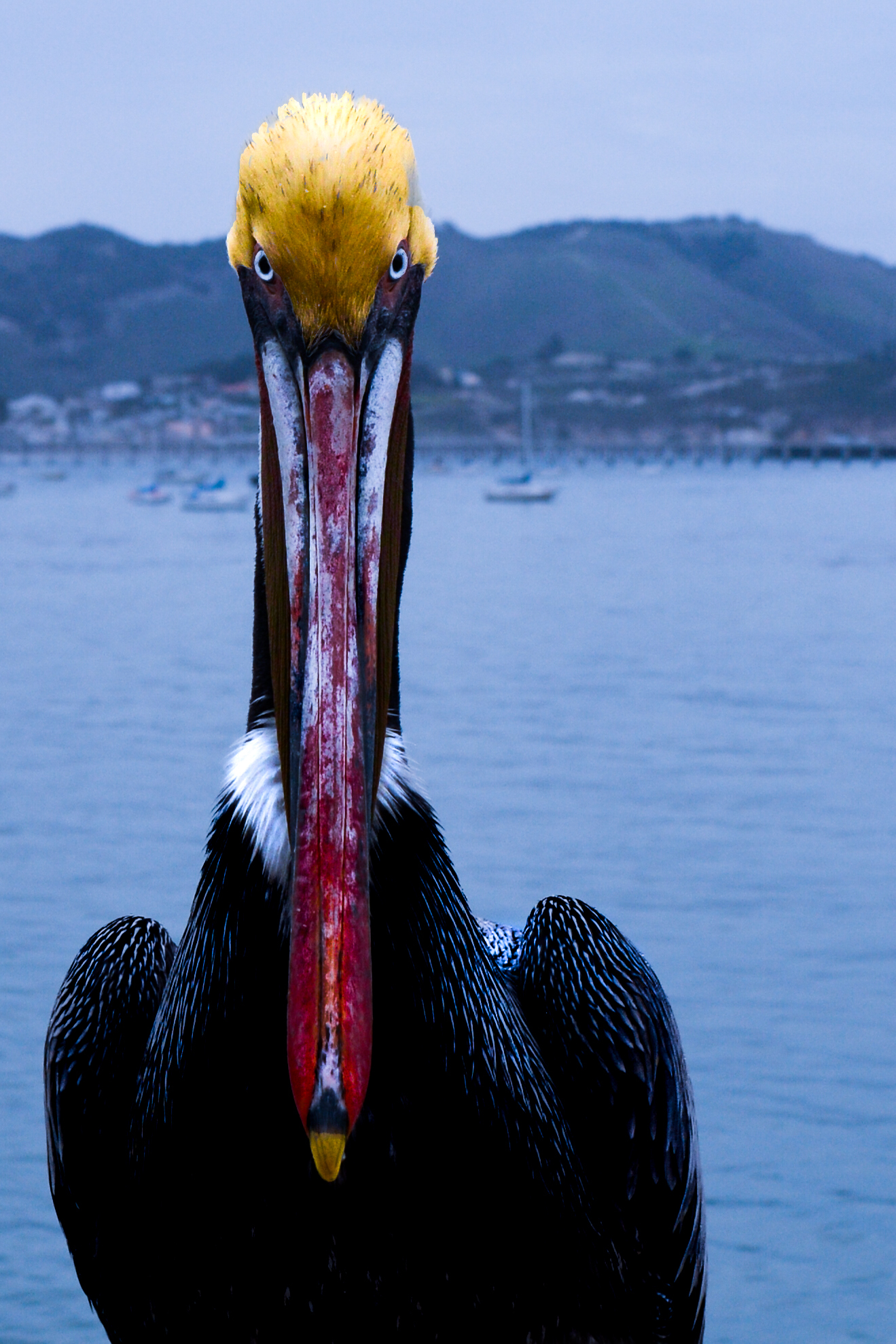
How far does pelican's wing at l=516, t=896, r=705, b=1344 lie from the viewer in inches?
112

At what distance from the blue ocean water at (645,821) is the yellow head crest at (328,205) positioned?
3764 mm

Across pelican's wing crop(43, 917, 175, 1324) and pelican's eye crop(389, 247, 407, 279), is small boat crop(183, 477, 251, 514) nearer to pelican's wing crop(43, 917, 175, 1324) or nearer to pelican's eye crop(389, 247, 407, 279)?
pelican's wing crop(43, 917, 175, 1324)

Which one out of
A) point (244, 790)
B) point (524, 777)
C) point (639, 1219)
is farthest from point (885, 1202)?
point (524, 777)

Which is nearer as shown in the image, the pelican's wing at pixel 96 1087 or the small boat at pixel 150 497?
the pelican's wing at pixel 96 1087

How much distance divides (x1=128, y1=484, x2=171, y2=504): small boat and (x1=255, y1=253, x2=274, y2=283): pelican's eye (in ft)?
247

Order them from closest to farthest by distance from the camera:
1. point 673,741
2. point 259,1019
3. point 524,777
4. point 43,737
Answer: point 259,1019 < point 524,777 < point 673,741 < point 43,737

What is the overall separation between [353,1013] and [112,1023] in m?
0.94

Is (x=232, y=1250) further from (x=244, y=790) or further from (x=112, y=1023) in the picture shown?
(x=244, y=790)

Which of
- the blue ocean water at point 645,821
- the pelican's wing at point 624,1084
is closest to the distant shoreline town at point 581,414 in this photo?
the blue ocean water at point 645,821

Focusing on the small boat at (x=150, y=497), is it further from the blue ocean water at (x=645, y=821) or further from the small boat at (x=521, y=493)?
the blue ocean water at (x=645, y=821)

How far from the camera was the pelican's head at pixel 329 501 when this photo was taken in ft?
6.78

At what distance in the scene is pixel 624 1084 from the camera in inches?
113

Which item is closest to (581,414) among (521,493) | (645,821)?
(521,493)

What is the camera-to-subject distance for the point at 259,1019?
2.47 meters
